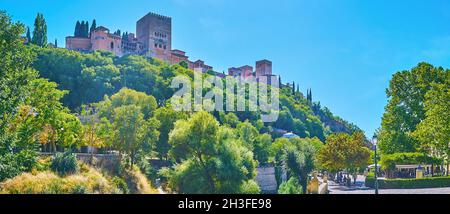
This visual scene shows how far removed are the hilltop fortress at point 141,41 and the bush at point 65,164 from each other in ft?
207

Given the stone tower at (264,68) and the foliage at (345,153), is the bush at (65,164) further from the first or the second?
the stone tower at (264,68)

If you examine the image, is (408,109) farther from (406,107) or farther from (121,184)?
(121,184)

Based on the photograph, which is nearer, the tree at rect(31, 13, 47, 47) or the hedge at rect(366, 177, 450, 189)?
the hedge at rect(366, 177, 450, 189)

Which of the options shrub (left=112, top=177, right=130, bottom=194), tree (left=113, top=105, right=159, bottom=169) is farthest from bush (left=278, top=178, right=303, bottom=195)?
shrub (left=112, top=177, right=130, bottom=194)

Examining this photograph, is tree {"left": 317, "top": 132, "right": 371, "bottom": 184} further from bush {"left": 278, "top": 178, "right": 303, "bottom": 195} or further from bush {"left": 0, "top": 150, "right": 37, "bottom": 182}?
bush {"left": 0, "top": 150, "right": 37, "bottom": 182}

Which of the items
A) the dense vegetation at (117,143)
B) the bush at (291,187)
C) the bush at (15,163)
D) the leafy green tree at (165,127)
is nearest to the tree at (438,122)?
the dense vegetation at (117,143)

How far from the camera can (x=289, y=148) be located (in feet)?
116

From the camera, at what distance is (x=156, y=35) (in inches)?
3509

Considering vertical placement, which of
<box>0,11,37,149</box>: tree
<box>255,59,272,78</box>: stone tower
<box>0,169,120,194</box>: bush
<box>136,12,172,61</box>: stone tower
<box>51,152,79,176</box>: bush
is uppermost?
<box>136,12,172,61</box>: stone tower

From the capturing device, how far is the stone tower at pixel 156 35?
288 feet

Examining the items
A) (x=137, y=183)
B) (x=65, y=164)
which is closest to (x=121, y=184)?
(x=137, y=183)

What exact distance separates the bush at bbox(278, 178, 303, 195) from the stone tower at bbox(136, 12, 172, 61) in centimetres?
6066

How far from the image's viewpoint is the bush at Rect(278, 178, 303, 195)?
30609 mm

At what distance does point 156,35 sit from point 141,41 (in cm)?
391
